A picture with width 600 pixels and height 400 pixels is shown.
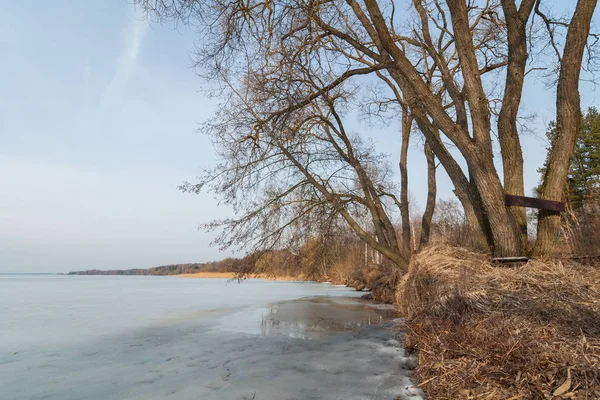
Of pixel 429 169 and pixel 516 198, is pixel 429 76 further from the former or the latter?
pixel 516 198

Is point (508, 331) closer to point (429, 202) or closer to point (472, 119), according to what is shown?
point (472, 119)

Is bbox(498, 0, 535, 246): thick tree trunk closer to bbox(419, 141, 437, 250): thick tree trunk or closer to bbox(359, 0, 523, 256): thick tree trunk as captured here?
bbox(359, 0, 523, 256): thick tree trunk

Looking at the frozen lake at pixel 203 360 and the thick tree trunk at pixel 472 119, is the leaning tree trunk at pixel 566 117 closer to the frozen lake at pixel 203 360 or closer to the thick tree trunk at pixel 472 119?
the thick tree trunk at pixel 472 119

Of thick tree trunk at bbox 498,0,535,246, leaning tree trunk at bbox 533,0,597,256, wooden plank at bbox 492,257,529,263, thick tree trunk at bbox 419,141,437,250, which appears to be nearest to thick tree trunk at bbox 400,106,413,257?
thick tree trunk at bbox 419,141,437,250

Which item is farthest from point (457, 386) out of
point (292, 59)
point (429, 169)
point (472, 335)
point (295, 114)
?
point (429, 169)

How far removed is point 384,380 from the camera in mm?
2721

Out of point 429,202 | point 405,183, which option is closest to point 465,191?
point 429,202

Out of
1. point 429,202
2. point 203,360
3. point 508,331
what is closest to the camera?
point 508,331

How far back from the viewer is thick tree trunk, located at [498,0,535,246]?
Result: 409 centimetres

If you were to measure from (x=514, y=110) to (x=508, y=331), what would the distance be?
3131 mm

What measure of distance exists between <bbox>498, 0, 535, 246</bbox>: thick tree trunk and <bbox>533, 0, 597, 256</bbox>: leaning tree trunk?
0.24 meters

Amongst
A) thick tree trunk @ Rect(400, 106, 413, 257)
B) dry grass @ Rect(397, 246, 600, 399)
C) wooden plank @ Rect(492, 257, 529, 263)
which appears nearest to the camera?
dry grass @ Rect(397, 246, 600, 399)

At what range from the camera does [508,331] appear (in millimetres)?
2164

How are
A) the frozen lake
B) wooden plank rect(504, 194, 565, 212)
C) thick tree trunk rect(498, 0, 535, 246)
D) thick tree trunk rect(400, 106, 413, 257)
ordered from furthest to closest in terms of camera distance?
thick tree trunk rect(400, 106, 413, 257) < thick tree trunk rect(498, 0, 535, 246) < wooden plank rect(504, 194, 565, 212) < the frozen lake
